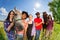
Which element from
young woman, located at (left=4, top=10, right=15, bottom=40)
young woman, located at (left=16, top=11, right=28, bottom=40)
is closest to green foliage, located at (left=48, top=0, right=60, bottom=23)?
young woman, located at (left=16, top=11, right=28, bottom=40)

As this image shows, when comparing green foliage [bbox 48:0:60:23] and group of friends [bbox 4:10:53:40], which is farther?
green foliage [bbox 48:0:60:23]

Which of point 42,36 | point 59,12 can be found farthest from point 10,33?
point 59,12

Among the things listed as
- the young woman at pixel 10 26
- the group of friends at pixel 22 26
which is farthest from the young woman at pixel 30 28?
the young woman at pixel 10 26

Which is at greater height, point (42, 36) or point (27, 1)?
point (27, 1)

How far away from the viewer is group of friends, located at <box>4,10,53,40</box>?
284cm

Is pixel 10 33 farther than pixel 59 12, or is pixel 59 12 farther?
pixel 59 12

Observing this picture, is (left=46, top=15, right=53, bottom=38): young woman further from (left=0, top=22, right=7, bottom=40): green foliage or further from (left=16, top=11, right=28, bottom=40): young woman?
(left=0, top=22, right=7, bottom=40): green foliage

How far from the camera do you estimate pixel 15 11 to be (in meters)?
2.85

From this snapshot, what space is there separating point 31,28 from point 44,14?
0.59 feet

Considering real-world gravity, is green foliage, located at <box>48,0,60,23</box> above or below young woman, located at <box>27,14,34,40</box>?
above

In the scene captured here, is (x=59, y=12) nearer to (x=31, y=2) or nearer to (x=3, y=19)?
(x=31, y=2)

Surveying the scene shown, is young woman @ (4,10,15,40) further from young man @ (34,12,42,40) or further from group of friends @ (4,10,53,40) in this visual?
young man @ (34,12,42,40)

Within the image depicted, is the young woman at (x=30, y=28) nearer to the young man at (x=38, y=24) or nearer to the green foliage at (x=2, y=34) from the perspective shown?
the young man at (x=38, y=24)

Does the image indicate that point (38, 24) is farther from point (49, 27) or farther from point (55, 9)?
point (55, 9)
